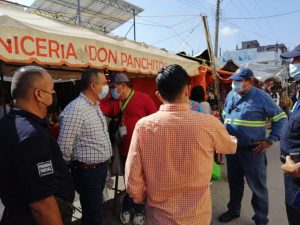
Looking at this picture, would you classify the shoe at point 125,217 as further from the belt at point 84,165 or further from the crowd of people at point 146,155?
the crowd of people at point 146,155

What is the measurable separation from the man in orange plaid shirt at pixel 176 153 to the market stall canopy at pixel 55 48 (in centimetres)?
154

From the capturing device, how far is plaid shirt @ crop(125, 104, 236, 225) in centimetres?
164

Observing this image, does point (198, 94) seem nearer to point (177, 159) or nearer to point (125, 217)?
point (125, 217)

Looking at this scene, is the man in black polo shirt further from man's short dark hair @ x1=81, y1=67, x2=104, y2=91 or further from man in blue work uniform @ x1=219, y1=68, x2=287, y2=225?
man in blue work uniform @ x1=219, y1=68, x2=287, y2=225

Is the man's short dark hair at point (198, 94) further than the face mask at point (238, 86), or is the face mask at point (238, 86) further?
the man's short dark hair at point (198, 94)

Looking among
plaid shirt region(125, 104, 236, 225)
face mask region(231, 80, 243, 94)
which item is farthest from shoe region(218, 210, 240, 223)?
plaid shirt region(125, 104, 236, 225)

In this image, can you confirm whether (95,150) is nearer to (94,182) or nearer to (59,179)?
(94,182)

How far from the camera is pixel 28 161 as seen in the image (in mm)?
1433

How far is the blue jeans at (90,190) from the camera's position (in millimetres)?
2613

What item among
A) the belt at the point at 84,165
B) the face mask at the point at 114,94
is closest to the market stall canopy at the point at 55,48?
the face mask at the point at 114,94

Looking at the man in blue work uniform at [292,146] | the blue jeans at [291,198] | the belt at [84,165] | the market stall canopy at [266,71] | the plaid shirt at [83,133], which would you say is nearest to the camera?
the man in blue work uniform at [292,146]

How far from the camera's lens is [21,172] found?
56.5 inches

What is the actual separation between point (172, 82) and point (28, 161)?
0.91 metres

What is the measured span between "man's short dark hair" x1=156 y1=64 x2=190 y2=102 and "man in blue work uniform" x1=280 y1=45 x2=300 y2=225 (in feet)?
3.16
